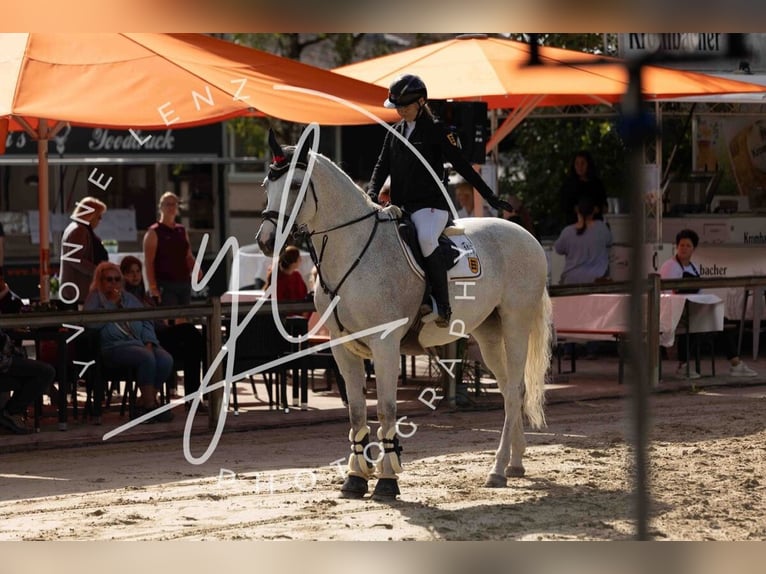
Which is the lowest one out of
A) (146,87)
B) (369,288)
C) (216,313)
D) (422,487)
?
(422,487)

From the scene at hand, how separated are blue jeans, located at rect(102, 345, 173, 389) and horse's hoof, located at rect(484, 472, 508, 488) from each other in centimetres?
346

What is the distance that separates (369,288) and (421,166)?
0.79 m

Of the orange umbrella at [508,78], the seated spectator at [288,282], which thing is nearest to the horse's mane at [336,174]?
the seated spectator at [288,282]

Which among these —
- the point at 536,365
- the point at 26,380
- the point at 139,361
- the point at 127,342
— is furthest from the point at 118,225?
the point at 536,365

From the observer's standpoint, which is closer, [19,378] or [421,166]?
[421,166]

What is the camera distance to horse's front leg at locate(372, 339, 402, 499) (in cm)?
761

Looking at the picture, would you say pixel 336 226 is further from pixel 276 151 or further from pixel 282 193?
pixel 276 151

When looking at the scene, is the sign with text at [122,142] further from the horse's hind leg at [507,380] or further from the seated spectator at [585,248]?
the horse's hind leg at [507,380]

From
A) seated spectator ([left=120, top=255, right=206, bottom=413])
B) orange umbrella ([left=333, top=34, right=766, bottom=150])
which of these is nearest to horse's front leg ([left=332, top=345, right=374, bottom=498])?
seated spectator ([left=120, top=255, right=206, bottom=413])

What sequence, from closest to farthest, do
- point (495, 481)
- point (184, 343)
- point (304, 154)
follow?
point (304, 154) < point (495, 481) < point (184, 343)

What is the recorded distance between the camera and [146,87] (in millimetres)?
10109

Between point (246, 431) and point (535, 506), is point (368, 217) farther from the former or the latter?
point (246, 431)

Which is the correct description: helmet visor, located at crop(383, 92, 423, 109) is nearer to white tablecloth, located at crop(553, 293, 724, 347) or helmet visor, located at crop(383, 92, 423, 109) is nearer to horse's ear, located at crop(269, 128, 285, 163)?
horse's ear, located at crop(269, 128, 285, 163)
